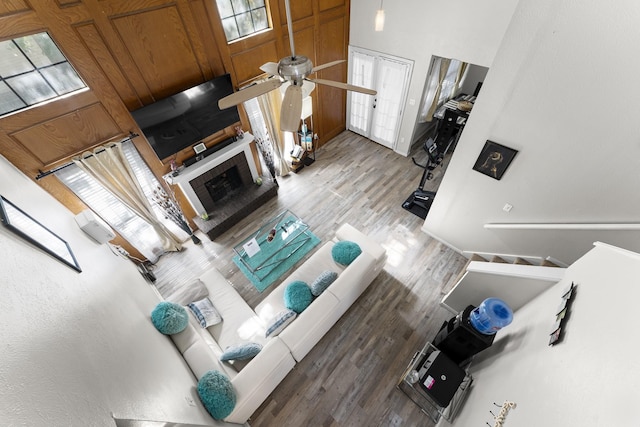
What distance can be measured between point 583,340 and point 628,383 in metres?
0.46

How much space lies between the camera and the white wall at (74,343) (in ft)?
3.26

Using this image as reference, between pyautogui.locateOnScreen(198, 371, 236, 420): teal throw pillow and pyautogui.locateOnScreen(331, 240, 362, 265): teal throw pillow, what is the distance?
198 centimetres

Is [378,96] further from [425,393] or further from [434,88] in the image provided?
[425,393]

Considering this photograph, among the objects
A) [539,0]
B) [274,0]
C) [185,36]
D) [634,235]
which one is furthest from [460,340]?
[274,0]

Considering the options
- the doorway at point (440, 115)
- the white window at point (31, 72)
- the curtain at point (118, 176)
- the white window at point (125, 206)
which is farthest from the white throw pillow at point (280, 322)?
the white window at point (31, 72)

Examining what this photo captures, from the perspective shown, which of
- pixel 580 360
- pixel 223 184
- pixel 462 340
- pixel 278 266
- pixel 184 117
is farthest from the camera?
pixel 223 184

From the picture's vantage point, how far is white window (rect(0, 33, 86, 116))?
98.3 inches

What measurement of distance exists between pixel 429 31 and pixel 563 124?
113 inches

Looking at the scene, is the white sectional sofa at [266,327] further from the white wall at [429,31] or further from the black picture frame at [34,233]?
the white wall at [429,31]

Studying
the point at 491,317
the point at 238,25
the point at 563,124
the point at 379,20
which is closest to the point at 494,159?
the point at 563,124

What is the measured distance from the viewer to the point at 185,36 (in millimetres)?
3369

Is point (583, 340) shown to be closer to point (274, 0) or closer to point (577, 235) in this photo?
point (577, 235)

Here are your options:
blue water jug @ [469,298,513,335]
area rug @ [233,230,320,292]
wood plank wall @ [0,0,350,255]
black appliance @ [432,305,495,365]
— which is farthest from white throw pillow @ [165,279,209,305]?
blue water jug @ [469,298,513,335]

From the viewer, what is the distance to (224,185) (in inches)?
195
